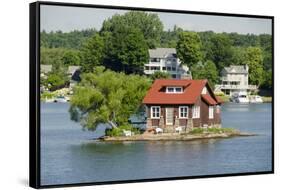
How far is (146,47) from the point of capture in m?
9.03

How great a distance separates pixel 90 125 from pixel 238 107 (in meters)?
1.98

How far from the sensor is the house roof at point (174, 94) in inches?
355

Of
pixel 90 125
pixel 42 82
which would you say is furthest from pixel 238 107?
pixel 42 82

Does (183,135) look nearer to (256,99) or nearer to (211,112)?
(211,112)

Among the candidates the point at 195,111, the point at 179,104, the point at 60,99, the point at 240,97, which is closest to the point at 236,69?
the point at 240,97

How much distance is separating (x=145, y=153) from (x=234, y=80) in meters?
1.48

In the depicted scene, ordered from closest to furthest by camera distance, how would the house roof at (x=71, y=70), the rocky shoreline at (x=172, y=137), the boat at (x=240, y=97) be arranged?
the house roof at (x=71, y=70) → the rocky shoreline at (x=172, y=137) → the boat at (x=240, y=97)

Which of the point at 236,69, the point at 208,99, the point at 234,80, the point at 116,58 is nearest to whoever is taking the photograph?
the point at 116,58

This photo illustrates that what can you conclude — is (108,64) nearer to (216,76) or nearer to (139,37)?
(139,37)

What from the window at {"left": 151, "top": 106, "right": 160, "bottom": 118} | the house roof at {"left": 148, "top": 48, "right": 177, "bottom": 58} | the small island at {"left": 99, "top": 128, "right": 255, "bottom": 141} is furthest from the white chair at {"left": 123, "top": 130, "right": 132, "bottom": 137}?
the house roof at {"left": 148, "top": 48, "right": 177, "bottom": 58}

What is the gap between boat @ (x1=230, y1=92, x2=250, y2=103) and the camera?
960 centimetres

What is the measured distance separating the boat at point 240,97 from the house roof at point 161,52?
38.4 inches

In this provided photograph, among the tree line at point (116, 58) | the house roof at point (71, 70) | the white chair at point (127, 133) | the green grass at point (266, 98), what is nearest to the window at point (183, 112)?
the tree line at point (116, 58)

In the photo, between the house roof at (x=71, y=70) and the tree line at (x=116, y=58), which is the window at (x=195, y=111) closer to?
the tree line at (x=116, y=58)
